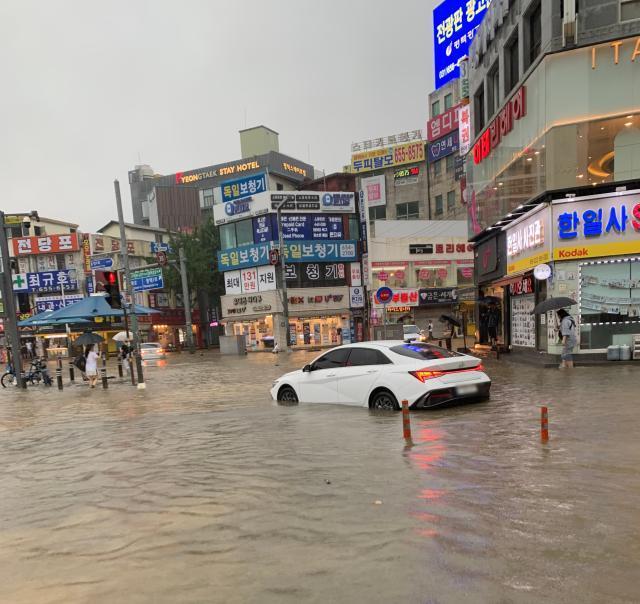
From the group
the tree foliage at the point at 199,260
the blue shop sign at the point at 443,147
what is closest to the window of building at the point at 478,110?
the blue shop sign at the point at 443,147

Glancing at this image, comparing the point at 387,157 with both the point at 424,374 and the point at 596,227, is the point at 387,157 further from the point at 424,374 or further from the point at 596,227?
the point at 424,374

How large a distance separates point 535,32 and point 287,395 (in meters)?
15.7

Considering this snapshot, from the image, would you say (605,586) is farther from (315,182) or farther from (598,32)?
(315,182)

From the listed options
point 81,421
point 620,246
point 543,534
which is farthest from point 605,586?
point 620,246

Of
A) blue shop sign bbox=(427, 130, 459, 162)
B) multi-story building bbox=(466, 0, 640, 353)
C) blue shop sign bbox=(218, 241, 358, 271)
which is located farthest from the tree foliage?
multi-story building bbox=(466, 0, 640, 353)

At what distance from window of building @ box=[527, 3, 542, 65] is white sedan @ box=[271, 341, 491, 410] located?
1319cm

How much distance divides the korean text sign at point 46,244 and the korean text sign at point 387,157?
29.3m

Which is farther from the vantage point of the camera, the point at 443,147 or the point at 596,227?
the point at 443,147

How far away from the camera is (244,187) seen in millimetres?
40969

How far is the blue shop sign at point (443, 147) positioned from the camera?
41.7 m

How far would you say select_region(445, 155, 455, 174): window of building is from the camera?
4234 cm

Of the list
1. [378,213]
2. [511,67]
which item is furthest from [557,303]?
[378,213]

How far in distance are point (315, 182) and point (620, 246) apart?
36.1 metres

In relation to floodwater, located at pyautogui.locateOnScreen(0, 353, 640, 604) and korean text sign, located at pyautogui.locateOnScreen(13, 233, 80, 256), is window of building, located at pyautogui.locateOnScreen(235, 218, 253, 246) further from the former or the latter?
floodwater, located at pyautogui.locateOnScreen(0, 353, 640, 604)
